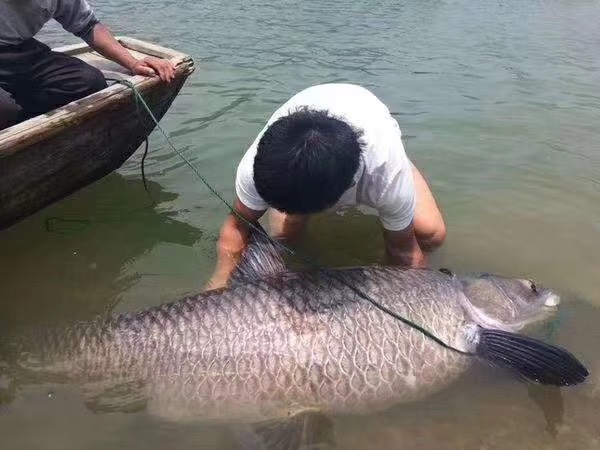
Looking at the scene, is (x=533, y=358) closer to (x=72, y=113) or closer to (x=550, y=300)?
(x=550, y=300)

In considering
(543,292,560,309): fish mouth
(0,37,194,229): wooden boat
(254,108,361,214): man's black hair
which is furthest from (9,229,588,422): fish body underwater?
(0,37,194,229): wooden boat

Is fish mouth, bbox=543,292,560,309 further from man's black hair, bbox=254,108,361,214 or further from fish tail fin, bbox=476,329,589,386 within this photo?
man's black hair, bbox=254,108,361,214

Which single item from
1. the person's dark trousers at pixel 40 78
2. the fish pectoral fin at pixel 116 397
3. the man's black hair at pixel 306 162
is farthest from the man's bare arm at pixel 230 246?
the person's dark trousers at pixel 40 78

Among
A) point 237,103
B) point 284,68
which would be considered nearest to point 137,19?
point 284,68

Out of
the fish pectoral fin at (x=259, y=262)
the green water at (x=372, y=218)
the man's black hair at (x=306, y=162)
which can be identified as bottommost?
the green water at (x=372, y=218)

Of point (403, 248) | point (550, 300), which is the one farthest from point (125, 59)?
point (550, 300)

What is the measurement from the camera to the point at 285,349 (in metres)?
2.63

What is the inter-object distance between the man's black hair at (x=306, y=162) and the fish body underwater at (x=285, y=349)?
0.54 metres

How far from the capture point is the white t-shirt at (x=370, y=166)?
2.87 meters

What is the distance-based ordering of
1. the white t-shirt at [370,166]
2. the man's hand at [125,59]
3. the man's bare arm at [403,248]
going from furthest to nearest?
the man's hand at [125,59], the man's bare arm at [403,248], the white t-shirt at [370,166]

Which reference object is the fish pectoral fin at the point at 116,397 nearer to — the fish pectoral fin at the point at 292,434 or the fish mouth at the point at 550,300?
the fish pectoral fin at the point at 292,434

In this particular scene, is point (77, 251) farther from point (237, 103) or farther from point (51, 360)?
point (237, 103)

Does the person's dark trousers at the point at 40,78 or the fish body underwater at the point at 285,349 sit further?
the person's dark trousers at the point at 40,78

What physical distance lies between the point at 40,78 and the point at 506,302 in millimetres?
2872
